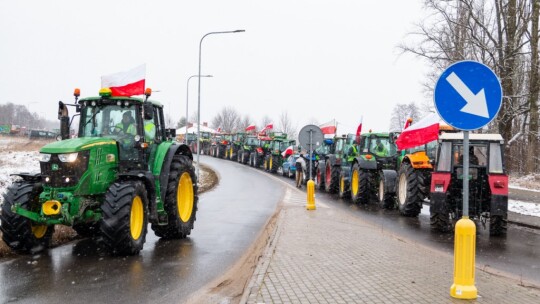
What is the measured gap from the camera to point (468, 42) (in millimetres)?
26625

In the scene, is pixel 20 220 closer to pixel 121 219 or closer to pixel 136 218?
pixel 121 219

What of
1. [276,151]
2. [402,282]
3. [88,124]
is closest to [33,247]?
[88,124]

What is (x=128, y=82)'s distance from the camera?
30.9 ft

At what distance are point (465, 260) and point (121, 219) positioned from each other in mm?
4728

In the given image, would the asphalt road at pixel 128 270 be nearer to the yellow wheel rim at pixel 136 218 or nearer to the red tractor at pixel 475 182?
the yellow wheel rim at pixel 136 218

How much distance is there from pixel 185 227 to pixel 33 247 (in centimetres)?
285

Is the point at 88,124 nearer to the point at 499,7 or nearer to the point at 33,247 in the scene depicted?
the point at 33,247

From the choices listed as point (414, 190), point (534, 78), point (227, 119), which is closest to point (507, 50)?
point (534, 78)

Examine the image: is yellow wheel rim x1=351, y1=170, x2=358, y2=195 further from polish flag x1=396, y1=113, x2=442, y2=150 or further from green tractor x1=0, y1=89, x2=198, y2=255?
green tractor x1=0, y1=89, x2=198, y2=255

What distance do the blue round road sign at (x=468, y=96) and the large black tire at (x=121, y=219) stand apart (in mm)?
4646

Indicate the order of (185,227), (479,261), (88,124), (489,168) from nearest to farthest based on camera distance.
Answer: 1. (479,261)
2. (88,124)
3. (185,227)
4. (489,168)

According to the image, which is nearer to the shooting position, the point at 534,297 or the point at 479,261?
the point at 534,297

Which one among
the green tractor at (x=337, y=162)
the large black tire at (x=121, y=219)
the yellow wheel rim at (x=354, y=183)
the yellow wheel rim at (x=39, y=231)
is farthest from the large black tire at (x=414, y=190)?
the yellow wheel rim at (x=39, y=231)

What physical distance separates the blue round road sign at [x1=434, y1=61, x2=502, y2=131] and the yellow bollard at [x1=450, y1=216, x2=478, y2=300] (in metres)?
1.06
